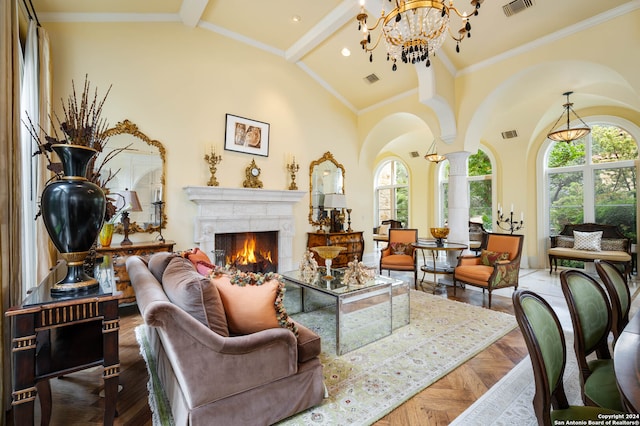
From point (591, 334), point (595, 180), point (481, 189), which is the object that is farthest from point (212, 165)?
point (595, 180)

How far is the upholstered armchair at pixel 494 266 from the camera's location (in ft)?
12.9

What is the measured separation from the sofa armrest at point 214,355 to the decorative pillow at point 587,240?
6849mm

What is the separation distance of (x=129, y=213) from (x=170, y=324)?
3.36 metres

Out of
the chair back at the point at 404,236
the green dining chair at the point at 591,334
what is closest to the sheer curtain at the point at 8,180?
the green dining chair at the point at 591,334

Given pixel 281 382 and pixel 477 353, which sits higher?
pixel 281 382

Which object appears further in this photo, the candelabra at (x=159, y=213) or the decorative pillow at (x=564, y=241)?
the decorative pillow at (x=564, y=241)

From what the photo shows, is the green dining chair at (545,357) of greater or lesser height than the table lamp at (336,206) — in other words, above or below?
below

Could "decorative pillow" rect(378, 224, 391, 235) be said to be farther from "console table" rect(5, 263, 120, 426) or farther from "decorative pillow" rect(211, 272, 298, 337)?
"console table" rect(5, 263, 120, 426)

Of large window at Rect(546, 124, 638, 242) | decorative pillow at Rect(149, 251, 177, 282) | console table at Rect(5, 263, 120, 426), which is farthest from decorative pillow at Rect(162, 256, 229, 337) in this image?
large window at Rect(546, 124, 638, 242)

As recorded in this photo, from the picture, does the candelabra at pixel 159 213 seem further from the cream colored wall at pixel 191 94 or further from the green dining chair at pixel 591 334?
the green dining chair at pixel 591 334

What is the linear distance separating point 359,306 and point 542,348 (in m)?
2.00

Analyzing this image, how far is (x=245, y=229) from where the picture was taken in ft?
16.6

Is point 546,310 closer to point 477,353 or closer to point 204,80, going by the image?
point 477,353

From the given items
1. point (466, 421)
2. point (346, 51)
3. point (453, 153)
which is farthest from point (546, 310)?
point (346, 51)
